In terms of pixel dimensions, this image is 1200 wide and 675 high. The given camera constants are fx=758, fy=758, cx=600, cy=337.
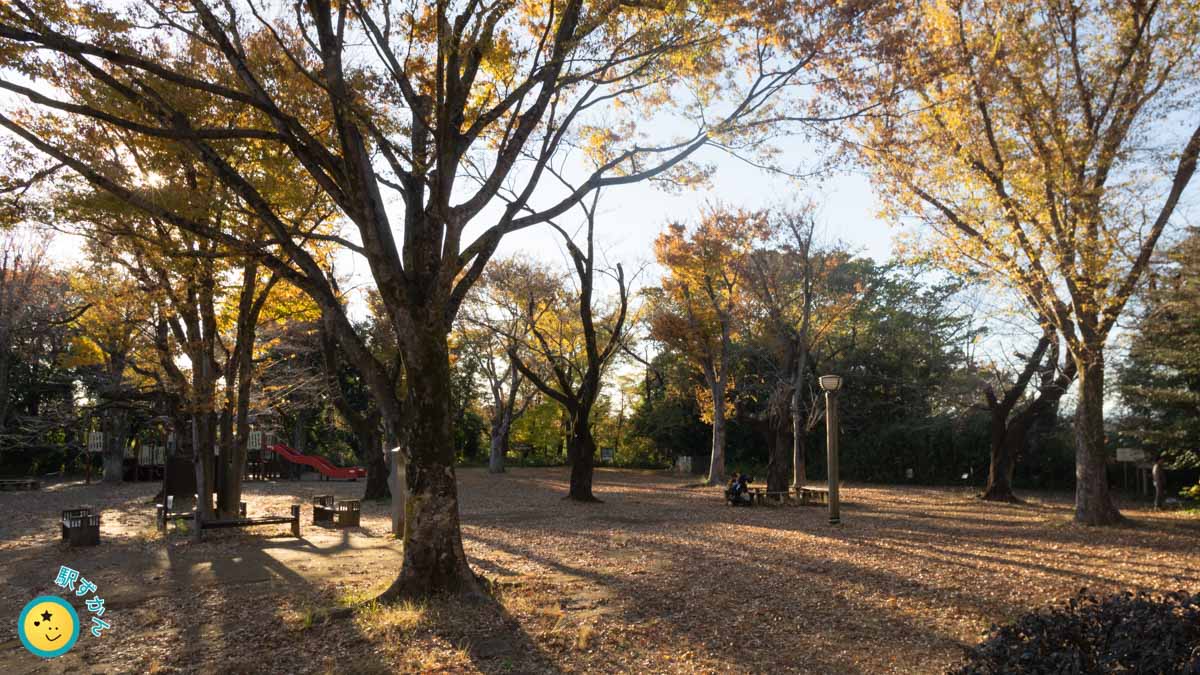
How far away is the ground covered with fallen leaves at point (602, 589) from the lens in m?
4.88

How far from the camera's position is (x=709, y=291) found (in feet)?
69.0

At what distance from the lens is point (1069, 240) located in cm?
1094

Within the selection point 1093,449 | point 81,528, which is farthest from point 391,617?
point 1093,449

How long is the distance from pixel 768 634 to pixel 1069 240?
343 inches

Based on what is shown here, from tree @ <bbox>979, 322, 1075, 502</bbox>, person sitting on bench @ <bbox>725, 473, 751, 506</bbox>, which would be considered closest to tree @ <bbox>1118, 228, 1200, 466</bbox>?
tree @ <bbox>979, 322, 1075, 502</bbox>

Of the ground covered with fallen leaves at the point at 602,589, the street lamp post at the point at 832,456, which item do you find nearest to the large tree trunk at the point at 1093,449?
the ground covered with fallen leaves at the point at 602,589

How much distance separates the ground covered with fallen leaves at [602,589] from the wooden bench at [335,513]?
0.32 meters

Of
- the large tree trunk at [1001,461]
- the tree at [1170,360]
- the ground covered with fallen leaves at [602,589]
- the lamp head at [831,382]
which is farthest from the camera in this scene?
the large tree trunk at [1001,461]

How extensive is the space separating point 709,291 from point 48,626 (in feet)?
56.4

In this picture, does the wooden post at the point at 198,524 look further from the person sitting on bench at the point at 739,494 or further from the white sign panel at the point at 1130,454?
the white sign panel at the point at 1130,454

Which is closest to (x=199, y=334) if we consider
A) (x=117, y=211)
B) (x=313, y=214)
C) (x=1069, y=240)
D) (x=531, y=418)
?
(x=313, y=214)

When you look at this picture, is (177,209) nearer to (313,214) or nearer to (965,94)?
(313,214)

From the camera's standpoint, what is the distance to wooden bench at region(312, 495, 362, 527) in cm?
1220

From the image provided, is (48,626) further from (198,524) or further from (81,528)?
(81,528)
